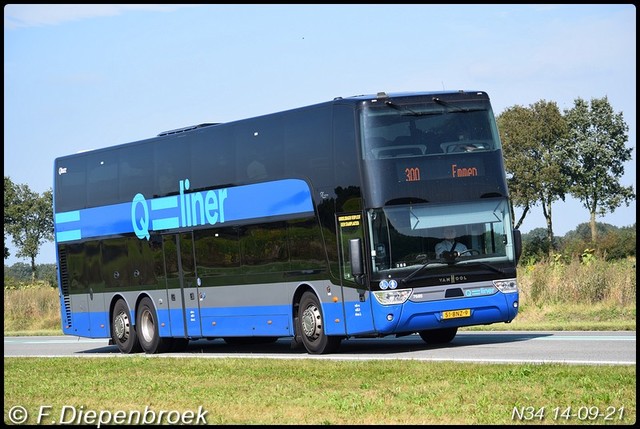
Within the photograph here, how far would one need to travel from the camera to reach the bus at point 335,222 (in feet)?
76.5

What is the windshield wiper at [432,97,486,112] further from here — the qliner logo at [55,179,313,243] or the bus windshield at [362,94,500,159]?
the qliner logo at [55,179,313,243]

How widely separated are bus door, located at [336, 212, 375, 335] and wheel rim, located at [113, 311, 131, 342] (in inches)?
308

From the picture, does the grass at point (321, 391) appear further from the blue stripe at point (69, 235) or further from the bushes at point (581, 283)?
the bushes at point (581, 283)

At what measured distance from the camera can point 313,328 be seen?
24.5m

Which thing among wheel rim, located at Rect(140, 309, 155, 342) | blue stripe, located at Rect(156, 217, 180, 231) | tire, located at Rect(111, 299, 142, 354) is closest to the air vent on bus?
tire, located at Rect(111, 299, 142, 354)

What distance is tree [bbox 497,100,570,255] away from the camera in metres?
98.1

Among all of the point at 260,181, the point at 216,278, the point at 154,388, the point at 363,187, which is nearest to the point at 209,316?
the point at 216,278

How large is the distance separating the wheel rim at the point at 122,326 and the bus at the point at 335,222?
140cm

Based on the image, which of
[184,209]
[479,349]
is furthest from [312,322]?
[184,209]

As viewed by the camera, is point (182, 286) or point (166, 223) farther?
point (166, 223)

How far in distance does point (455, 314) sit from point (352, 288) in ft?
6.01

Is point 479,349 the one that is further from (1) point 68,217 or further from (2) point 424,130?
(1) point 68,217

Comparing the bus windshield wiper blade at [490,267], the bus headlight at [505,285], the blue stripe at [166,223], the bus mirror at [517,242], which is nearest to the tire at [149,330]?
the blue stripe at [166,223]

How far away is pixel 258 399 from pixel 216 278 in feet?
37.0
